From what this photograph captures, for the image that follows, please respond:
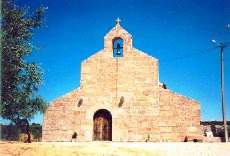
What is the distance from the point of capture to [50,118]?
3119 centimetres

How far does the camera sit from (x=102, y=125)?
31.4 meters

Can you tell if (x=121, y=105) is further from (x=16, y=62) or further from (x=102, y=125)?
(x=16, y=62)

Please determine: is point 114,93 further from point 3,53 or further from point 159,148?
point 3,53

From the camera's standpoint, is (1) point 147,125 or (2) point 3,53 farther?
(1) point 147,125

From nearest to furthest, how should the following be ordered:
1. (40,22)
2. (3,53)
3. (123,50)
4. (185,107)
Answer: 1. (3,53)
2. (40,22)
3. (185,107)
4. (123,50)

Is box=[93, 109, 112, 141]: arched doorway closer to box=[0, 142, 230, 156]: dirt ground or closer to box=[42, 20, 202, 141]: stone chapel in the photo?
box=[42, 20, 202, 141]: stone chapel

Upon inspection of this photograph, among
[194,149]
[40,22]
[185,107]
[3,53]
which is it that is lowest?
[194,149]

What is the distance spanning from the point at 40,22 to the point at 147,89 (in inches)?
538

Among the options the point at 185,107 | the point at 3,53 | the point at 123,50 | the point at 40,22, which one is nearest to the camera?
the point at 3,53

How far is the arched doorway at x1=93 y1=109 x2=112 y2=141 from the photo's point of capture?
1220 inches

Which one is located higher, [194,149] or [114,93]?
[114,93]

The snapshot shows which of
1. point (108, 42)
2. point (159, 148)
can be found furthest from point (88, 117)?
point (159, 148)

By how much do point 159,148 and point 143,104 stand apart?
387 inches

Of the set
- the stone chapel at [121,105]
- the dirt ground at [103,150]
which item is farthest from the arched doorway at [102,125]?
the dirt ground at [103,150]
